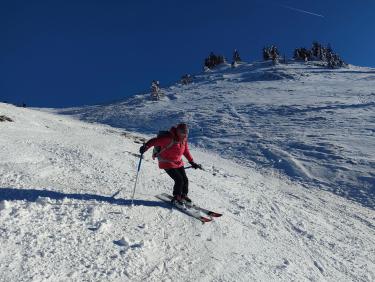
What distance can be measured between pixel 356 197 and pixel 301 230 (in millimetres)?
6345

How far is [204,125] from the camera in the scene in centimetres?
3147

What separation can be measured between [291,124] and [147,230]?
906 inches

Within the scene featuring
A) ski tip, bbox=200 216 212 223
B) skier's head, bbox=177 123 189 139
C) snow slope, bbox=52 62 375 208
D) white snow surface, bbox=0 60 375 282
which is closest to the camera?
white snow surface, bbox=0 60 375 282

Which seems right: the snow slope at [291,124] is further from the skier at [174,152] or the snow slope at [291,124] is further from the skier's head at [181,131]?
the skier's head at [181,131]

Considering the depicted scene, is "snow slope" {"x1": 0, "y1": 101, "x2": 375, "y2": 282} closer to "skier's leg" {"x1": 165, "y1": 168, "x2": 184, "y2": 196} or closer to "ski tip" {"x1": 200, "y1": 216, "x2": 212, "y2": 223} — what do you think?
"ski tip" {"x1": 200, "y1": 216, "x2": 212, "y2": 223}

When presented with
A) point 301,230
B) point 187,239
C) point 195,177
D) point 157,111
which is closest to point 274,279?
point 187,239

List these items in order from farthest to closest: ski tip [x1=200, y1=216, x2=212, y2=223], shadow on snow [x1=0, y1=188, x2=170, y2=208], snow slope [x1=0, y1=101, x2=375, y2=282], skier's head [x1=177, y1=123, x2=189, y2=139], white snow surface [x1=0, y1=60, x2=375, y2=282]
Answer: skier's head [x1=177, y1=123, x2=189, y2=139], ski tip [x1=200, y1=216, x2=212, y2=223], shadow on snow [x1=0, y1=188, x2=170, y2=208], white snow surface [x1=0, y1=60, x2=375, y2=282], snow slope [x1=0, y1=101, x2=375, y2=282]

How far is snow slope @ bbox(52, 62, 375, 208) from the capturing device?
1775cm

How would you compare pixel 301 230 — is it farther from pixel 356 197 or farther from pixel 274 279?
pixel 356 197

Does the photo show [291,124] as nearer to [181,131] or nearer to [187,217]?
[181,131]

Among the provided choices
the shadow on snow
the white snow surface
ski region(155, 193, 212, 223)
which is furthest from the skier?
the white snow surface

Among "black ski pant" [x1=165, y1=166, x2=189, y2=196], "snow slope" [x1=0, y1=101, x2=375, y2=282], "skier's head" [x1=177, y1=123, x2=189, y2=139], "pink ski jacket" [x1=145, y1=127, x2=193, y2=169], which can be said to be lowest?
"snow slope" [x1=0, y1=101, x2=375, y2=282]

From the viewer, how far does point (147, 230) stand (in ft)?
24.2

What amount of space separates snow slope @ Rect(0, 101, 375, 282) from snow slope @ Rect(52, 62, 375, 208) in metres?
4.78
